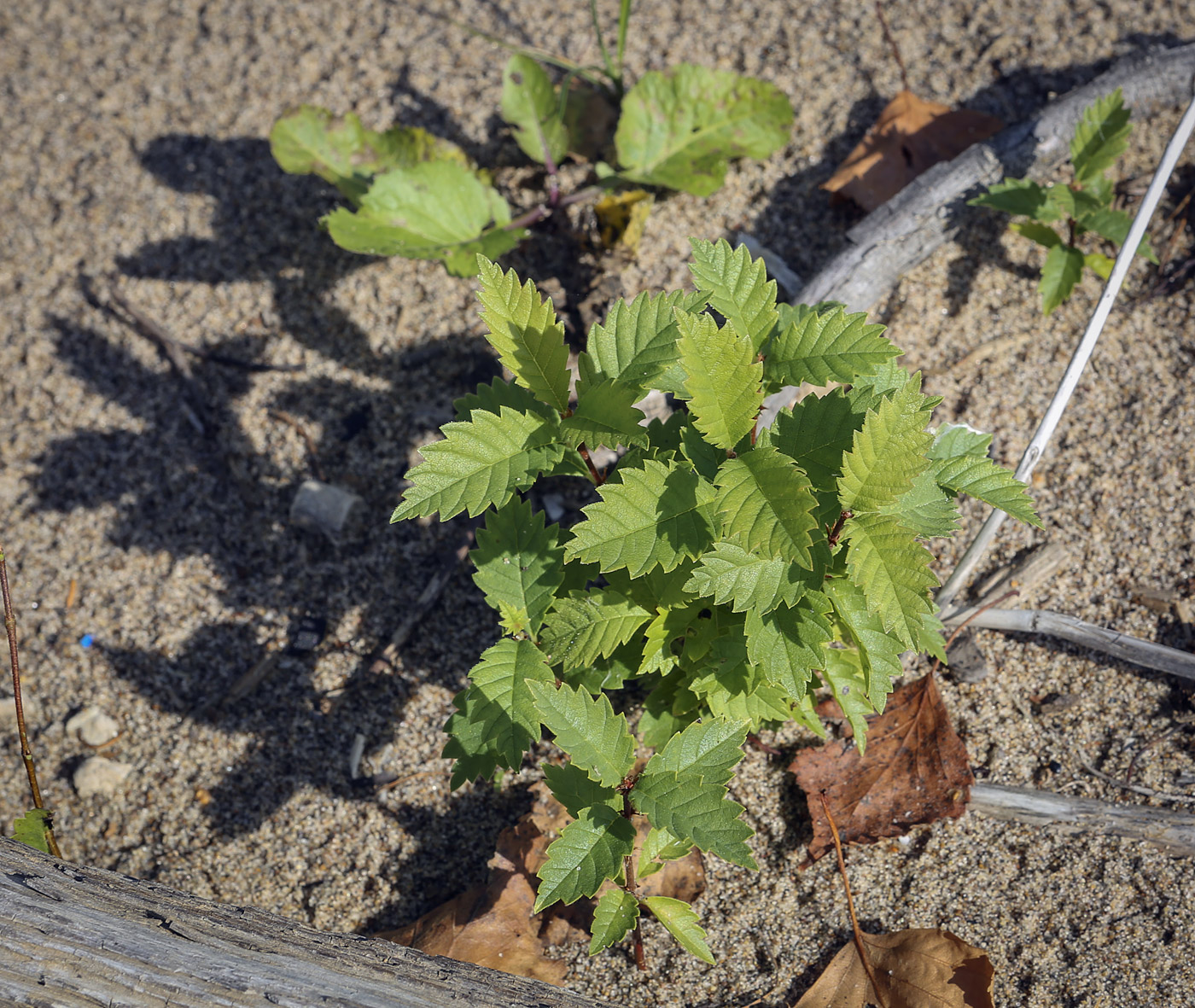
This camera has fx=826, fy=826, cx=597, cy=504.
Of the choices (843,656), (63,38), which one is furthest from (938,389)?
(63,38)

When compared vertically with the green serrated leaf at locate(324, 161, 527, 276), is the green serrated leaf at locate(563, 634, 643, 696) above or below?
below

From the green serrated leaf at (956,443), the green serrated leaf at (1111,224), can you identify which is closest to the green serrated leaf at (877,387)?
the green serrated leaf at (956,443)

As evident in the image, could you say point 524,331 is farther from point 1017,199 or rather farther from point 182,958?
point 1017,199

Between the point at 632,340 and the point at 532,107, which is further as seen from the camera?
the point at 532,107

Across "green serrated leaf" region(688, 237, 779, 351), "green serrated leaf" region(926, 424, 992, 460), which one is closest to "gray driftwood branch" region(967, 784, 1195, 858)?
"green serrated leaf" region(926, 424, 992, 460)

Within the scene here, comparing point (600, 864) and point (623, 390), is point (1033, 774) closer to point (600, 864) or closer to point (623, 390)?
point (600, 864)

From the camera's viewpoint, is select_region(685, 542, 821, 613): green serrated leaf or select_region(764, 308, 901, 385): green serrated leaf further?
select_region(764, 308, 901, 385): green serrated leaf

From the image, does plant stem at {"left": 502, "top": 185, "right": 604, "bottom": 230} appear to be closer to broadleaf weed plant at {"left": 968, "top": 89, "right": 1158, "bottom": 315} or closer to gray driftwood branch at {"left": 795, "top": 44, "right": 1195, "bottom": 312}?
gray driftwood branch at {"left": 795, "top": 44, "right": 1195, "bottom": 312}

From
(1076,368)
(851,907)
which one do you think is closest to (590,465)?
(851,907)
